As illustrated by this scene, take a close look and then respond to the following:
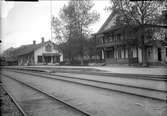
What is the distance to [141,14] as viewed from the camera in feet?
83.7

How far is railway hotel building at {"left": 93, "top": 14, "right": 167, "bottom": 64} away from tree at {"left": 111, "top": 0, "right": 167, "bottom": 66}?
3.40 feet

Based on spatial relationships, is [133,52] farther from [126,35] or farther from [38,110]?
[38,110]

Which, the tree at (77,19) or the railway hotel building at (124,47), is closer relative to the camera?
the railway hotel building at (124,47)

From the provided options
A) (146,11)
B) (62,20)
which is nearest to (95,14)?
(62,20)

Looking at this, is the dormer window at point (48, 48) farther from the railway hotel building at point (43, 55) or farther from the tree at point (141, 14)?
the tree at point (141, 14)

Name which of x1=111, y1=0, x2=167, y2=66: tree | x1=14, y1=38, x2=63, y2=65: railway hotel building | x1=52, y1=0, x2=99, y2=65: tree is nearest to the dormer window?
x1=14, y1=38, x2=63, y2=65: railway hotel building

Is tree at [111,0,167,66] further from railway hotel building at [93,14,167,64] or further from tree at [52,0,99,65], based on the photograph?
tree at [52,0,99,65]

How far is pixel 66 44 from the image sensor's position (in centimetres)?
3856

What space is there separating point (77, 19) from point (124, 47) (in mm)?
12719

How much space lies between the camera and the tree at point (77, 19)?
37.6 m

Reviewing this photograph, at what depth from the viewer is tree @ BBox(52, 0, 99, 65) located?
3762cm

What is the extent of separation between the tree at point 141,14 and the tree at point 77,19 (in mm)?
12802

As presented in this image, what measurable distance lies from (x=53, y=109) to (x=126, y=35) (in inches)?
942

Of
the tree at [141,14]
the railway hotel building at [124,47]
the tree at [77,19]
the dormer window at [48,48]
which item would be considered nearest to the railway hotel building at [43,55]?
the dormer window at [48,48]
